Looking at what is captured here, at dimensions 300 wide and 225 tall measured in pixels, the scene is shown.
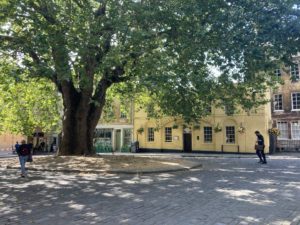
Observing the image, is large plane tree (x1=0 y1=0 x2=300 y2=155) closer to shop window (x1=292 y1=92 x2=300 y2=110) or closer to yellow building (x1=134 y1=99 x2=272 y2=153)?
yellow building (x1=134 y1=99 x2=272 y2=153)

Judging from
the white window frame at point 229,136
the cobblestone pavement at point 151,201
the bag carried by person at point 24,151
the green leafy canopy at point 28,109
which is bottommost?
the cobblestone pavement at point 151,201

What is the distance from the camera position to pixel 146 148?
39375mm

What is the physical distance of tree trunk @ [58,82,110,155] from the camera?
68.4 feet

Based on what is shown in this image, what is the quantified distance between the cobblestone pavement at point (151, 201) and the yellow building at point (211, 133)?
1744 cm

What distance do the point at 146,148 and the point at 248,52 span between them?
29.7 meters

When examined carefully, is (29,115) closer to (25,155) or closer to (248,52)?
(25,155)

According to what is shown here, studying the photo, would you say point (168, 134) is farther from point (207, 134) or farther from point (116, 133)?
point (116, 133)

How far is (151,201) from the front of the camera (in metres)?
8.77

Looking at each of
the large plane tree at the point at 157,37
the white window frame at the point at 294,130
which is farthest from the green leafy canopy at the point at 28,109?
A: the white window frame at the point at 294,130

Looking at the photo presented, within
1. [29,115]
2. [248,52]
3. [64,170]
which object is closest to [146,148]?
[29,115]

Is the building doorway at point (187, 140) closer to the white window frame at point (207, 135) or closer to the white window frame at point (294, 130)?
the white window frame at point (207, 135)

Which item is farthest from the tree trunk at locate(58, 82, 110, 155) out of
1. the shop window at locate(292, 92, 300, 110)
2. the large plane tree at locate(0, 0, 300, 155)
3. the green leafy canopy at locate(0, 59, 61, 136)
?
the shop window at locate(292, 92, 300, 110)

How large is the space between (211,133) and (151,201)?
27313 mm

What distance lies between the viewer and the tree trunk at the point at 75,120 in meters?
20.9
